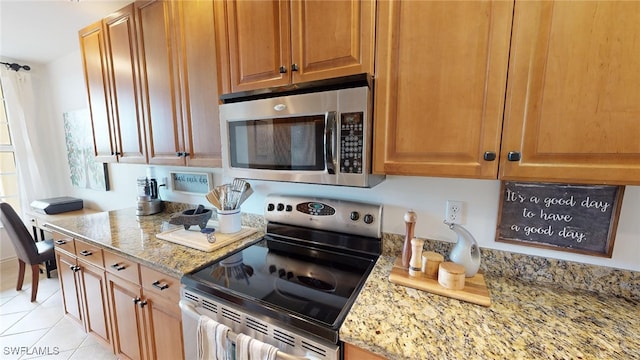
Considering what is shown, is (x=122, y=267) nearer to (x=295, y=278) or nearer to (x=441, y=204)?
(x=295, y=278)

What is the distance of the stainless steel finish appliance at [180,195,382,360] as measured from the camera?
80 centimetres

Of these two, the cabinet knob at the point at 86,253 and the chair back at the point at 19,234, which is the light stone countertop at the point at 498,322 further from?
the chair back at the point at 19,234

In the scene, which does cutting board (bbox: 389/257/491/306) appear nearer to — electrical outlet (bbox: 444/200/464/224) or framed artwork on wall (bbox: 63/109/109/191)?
electrical outlet (bbox: 444/200/464/224)

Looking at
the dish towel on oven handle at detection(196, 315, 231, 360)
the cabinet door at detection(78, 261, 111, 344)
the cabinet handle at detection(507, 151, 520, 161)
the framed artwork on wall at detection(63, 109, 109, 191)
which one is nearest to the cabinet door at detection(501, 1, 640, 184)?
Answer: the cabinet handle at detection(507, 151, 520, 161)

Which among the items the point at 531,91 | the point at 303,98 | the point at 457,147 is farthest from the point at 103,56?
the point at 531,91

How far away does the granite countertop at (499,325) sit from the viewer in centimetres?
66

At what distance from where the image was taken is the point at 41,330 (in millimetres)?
2041

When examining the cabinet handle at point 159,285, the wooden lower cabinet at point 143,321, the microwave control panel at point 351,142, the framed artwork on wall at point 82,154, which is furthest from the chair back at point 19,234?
the microwave control panel at point 351,142

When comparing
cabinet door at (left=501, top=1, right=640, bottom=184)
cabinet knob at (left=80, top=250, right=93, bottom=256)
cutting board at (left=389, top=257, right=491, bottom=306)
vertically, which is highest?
cabinet door at (left=501, top=1, right=640, bottom=184)

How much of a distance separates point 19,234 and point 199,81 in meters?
2.50

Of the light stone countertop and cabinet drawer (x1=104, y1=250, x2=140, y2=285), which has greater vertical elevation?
the light stone countertop

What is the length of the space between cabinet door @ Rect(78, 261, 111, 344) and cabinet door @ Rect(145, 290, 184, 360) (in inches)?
18.2

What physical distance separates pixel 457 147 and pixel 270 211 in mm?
1042

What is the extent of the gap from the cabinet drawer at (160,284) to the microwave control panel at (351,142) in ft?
2.95
